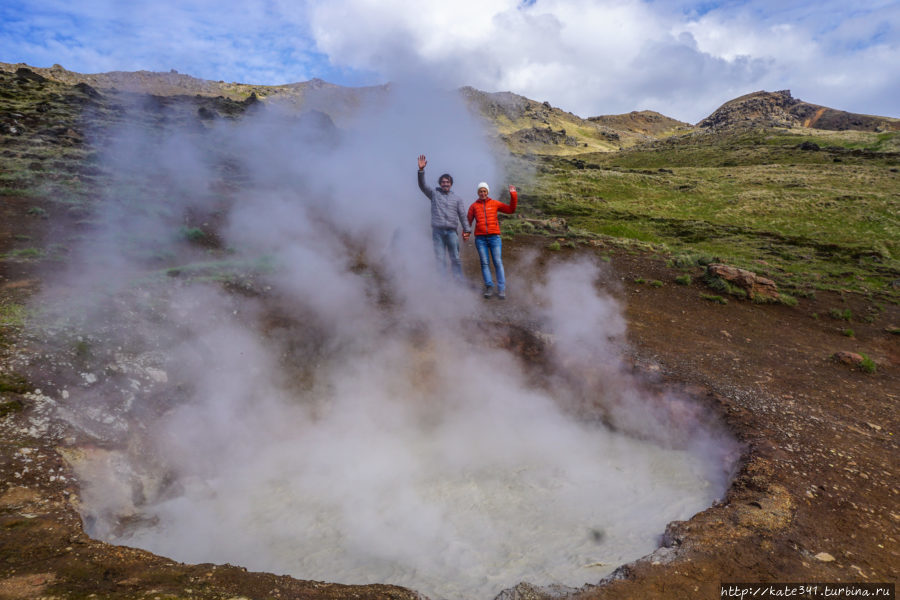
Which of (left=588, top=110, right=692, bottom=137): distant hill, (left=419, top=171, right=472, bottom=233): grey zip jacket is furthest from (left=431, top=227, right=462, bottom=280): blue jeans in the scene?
(left=588, top=110, right=692, bottom=137): distant hill

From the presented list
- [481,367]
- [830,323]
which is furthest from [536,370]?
[830,323]

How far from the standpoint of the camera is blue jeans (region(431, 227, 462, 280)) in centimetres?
559

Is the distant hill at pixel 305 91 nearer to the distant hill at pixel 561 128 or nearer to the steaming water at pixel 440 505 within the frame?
the steaming water at pixel 440 505

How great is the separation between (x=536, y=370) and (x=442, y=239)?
2034mm

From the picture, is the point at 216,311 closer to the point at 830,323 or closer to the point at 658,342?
the point at 658,342

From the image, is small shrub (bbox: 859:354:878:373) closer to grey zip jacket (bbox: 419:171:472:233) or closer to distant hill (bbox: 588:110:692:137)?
grey zip jacket (bbox: 419:171:472:233)

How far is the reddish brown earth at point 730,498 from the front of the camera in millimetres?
2064

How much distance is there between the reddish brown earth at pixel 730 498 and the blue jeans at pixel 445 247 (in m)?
0.71

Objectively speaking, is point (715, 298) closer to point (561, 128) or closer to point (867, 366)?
point (867, 366)

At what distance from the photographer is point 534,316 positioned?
218 inches

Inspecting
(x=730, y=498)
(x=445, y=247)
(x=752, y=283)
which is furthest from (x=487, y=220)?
(x=752, y=283)

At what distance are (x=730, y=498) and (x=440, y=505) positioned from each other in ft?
6.79

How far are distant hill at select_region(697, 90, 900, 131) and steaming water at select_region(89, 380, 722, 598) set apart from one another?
218ft

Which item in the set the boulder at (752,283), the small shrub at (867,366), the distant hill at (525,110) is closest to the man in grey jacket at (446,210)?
the distant hill at (525,110)
